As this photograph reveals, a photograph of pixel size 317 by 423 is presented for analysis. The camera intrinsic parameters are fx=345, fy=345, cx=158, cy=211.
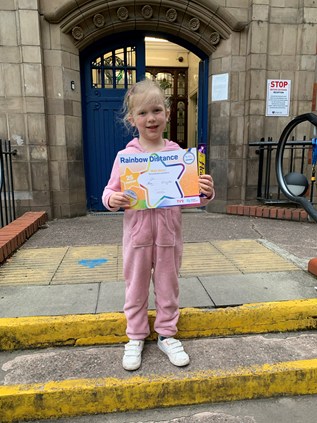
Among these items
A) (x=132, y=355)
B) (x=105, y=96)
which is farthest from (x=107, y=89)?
(x=132, y=355)

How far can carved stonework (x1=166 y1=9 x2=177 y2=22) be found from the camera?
18.4 ft

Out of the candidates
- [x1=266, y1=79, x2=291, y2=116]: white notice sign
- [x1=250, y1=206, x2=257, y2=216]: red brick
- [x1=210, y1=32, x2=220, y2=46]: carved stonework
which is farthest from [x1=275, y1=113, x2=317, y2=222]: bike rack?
[x1=210, y1=32, x2=220, y2=46]: carved stonework

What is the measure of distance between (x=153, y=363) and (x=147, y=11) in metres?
5.38

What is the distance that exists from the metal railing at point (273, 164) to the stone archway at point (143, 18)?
2002 millimetres

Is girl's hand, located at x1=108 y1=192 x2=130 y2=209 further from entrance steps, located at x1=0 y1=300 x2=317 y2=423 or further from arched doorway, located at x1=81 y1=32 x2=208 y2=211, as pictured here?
arched doorway, located at x1=81 y1=32 x2=208 y2=211

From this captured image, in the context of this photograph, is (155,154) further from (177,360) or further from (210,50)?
(210,50)

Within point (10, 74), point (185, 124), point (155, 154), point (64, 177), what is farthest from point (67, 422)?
point (185, 124)

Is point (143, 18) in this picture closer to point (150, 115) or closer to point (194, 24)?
point (194, 24)

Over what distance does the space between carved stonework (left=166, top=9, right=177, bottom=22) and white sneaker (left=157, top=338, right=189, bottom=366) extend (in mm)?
5233

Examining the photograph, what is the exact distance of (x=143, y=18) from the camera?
564 cm

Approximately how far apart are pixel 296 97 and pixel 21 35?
4.55 meters

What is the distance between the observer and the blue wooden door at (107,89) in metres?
6.05

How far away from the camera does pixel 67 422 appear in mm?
1970

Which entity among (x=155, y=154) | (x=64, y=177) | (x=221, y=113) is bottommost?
(x=64, y=177)
